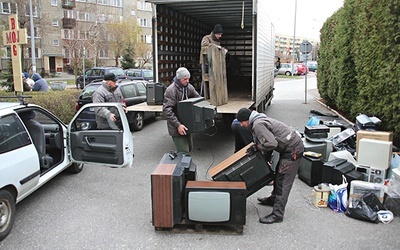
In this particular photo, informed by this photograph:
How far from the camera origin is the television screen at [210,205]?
3.97 metres

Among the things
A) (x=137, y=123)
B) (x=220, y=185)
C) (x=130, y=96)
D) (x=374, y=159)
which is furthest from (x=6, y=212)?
(x=130, y=96)

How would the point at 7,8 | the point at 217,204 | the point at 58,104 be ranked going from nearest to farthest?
the point at 217,204 < the point at 58,104 < the point at 7,8

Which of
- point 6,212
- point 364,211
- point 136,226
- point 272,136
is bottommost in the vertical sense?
point 136,226

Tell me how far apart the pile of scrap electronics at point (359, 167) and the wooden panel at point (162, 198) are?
2.25 m

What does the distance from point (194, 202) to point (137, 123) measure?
6.70 m

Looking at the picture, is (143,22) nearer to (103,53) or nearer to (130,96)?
(103,53)

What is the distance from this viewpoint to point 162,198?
404cm

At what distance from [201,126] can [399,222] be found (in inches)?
123

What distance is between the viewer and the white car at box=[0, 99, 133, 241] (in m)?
4.09

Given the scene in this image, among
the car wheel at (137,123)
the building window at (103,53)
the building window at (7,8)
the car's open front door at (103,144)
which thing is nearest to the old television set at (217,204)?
the car's open front door at (103,144)

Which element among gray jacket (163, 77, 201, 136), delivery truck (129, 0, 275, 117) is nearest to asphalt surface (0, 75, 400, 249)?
gray jacket (163, 77, 201, 136)

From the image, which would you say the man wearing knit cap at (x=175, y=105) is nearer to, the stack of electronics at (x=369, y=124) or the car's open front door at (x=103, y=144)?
the car's open front door at (x=103, y=144)

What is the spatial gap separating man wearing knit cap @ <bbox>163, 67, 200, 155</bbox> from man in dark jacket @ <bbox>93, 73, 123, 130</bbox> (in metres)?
0.94

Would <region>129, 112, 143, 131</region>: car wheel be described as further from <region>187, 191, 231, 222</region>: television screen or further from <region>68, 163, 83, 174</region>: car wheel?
<region>187, 191, 231, 222</region>: television screen
